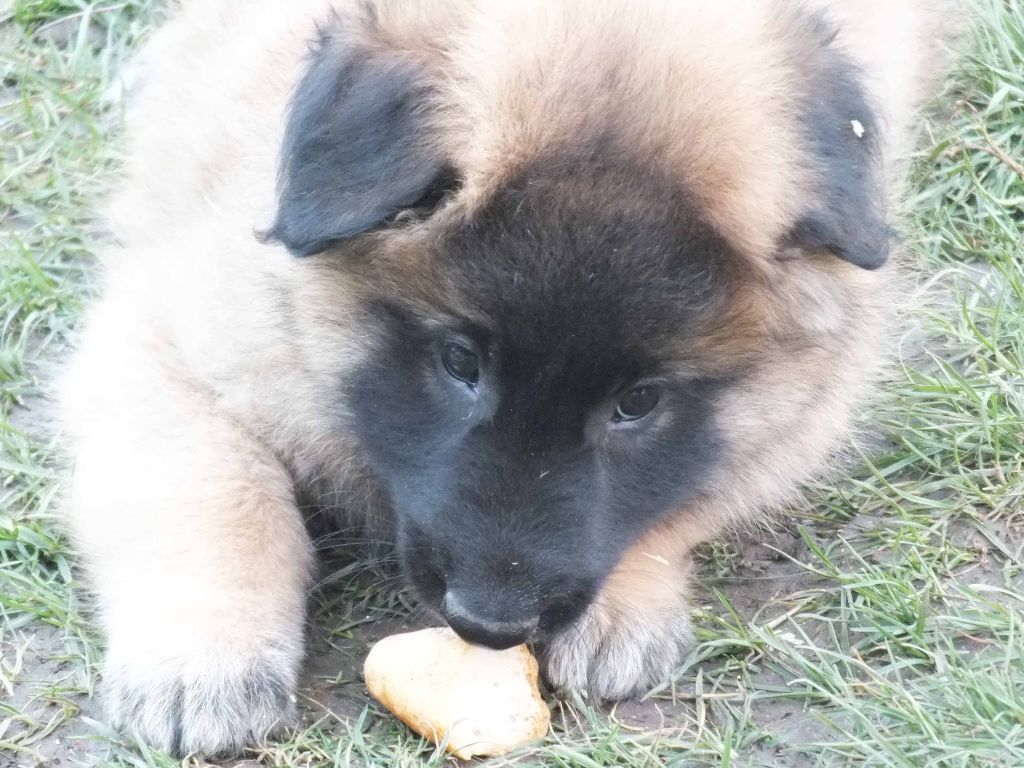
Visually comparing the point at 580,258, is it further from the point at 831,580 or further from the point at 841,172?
the point at 831,580

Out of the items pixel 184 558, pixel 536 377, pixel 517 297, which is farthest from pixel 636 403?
pixel 184 558

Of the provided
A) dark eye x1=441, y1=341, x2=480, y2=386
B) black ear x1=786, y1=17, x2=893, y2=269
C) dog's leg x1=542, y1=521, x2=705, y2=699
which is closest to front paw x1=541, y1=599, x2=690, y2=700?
dog's leg x1=542, y1=521, x2=705, y2=699

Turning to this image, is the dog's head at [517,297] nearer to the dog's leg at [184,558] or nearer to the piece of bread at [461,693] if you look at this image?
the piece of bread at [461,693]

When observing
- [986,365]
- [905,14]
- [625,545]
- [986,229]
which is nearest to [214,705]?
[625,545]

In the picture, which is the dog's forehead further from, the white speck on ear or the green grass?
the white speck on ear

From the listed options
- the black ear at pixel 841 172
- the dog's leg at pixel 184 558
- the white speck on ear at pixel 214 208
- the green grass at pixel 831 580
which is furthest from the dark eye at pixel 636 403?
the white speck on ear at pixel 214 208

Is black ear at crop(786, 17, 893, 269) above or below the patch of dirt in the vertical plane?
above
